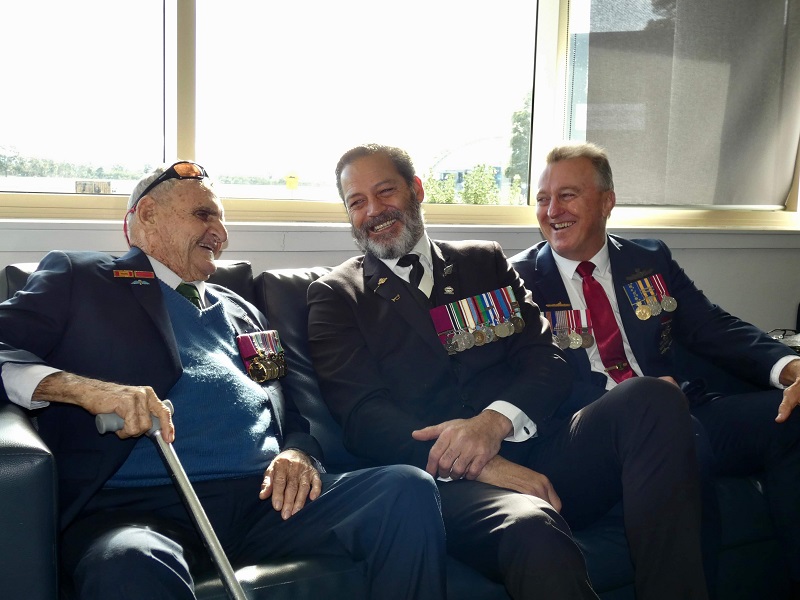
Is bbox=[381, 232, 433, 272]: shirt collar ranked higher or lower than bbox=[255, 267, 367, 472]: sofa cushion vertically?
higher

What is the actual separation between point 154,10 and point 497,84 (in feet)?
4.59

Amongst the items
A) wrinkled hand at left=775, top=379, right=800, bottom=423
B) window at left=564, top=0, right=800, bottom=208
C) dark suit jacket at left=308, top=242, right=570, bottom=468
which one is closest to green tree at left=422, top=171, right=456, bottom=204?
window at left=564, top=0, right=800, bottom=208

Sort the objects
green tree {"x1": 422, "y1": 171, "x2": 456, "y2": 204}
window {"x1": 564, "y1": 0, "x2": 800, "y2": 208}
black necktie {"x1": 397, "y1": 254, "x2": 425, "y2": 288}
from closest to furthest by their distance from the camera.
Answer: black necktie {"x1": 397, "y1": 254, "x2": 425, "y2": 288} < green tree {"x1": 422, "y1": 171, "x2": 456, "y2": 204} < window {"x1": 564, "y1": 0, "x2": 800, "y2": 208}

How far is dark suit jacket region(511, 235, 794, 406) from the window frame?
76 centimetres

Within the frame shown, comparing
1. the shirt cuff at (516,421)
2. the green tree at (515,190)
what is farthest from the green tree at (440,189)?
the shirt cuff at (516,421)

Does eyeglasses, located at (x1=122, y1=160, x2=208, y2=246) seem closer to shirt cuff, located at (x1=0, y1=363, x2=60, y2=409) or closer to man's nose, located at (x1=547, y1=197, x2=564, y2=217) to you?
shirt cuff, located at (x1=0, y1=363, x2=60, y2=409)

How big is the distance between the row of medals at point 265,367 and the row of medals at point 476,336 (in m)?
0.43

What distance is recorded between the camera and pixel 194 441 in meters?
1.82

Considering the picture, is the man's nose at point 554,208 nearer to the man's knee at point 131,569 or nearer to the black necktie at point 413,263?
the black necktie at point 413,263

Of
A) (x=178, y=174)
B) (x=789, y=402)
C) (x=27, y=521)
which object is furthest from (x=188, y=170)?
(x=789, y=402)

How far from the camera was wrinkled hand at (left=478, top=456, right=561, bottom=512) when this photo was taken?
188 cm

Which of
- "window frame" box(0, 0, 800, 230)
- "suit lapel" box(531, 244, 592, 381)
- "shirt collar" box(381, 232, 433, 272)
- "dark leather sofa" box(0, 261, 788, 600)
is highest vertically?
"window frame" box(0, 0, 800, 230)

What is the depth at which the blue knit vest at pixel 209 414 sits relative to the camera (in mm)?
1777

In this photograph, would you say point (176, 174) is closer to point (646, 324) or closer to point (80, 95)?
point (80, 95)
